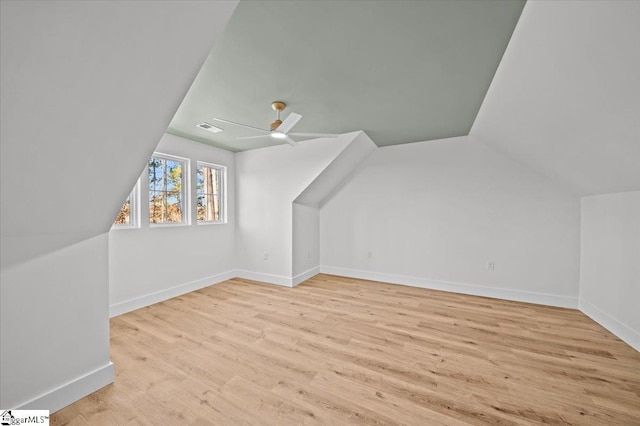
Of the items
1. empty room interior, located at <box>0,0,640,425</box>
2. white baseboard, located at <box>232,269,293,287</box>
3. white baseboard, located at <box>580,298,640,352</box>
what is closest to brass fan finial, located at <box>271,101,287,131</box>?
empty room interior, located at <box>0,0,640,425</box>

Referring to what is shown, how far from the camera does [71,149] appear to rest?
1.18m

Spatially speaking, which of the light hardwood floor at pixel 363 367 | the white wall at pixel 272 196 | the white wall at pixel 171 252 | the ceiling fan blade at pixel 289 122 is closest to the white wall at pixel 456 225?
the light hardwood floor at pixel 363 367

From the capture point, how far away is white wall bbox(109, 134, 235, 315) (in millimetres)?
2873

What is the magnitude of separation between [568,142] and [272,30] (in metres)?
2.62

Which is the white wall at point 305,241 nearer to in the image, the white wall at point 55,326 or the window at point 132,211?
the window at point 132,211

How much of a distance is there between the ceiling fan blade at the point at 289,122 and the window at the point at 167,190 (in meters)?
1.98

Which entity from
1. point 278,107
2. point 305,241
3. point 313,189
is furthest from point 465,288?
point 278,107

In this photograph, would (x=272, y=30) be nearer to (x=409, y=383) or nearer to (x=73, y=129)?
(x=73, y=129)

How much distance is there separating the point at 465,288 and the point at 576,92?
2.77 meters

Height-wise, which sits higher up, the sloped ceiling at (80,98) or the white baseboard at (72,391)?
the sloped ceiling at (80,98)

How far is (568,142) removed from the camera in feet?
6.84

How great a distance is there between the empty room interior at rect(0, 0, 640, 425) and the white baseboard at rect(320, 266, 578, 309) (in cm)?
3

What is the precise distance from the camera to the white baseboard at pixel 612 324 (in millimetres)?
2119

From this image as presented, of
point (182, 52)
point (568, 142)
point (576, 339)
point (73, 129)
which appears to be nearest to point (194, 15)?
point (182, 52)
